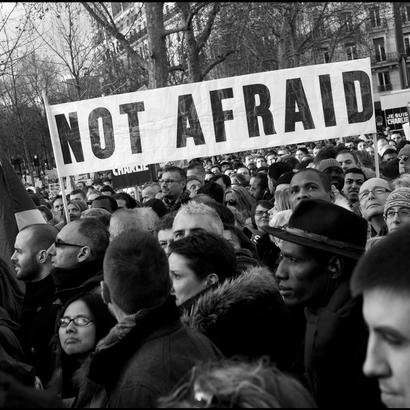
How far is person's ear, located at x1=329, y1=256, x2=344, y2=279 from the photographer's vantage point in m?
3.08

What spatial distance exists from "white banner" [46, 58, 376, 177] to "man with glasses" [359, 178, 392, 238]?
8.06 feet

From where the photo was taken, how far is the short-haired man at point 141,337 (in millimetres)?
2576

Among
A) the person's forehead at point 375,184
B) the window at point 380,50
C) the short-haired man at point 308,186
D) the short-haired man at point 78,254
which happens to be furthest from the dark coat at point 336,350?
the window at point 380,50

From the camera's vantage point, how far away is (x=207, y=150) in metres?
8.19

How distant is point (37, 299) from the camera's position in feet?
14.7

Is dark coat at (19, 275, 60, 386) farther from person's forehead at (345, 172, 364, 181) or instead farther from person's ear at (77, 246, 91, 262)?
person's forehead at (345, 172, 364, 181)

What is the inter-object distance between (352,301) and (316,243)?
34 cm

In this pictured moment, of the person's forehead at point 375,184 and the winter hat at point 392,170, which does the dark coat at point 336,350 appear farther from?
the winter hat at point 392,170

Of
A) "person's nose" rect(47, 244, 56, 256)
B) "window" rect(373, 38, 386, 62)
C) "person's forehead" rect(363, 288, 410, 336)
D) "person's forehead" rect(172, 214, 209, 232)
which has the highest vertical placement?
"window" rect(373, 38, 386, 62)

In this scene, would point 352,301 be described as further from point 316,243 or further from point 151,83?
point 151,83

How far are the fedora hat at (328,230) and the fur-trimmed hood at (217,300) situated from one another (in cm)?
30

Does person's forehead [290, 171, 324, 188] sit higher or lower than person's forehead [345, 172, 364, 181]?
higher

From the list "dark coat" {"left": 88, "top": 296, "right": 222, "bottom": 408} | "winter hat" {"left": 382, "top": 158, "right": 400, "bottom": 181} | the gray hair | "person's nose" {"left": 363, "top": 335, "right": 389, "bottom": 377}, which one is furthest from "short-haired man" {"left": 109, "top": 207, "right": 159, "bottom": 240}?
"winter hat" {"left": 382, "top": 158, "right": 400, "bottom": 181}

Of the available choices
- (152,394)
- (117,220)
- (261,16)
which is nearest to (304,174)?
(117,220)
